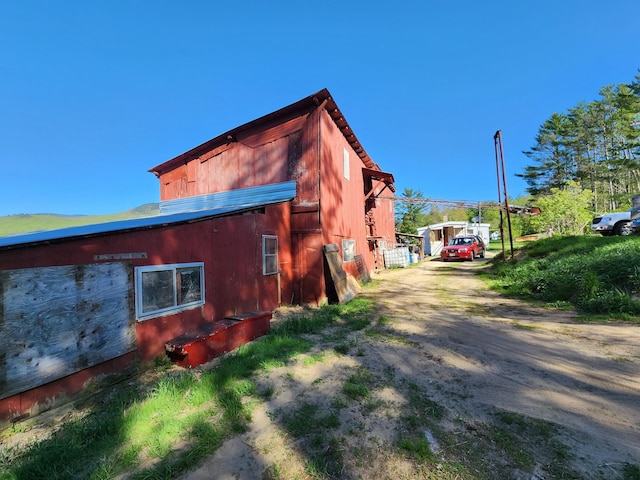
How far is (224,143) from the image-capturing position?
39.4 feet

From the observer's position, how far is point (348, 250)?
41.3 ft

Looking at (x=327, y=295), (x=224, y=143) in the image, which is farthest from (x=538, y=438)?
(x=224, y=143)

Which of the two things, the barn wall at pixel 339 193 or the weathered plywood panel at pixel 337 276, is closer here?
the weathered plywood panel at pixel 337 276

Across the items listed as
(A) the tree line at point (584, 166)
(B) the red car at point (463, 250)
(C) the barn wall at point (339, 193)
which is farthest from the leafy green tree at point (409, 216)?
(C) the barn wall at point (339, 193)

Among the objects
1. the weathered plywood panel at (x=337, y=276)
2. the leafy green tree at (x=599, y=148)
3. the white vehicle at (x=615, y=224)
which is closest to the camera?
the weathered plywood panel at (x=337, y=276)

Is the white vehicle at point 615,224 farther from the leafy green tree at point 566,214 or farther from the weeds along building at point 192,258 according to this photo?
the weeds along building at point 192,258

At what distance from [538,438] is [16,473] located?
4.75 m

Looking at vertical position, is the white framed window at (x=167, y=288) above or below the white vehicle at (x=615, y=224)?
below

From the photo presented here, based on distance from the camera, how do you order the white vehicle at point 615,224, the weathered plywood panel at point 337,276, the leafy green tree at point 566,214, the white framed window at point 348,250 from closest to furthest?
the weathered plywood panel at point 337,276, the white framed window at point 348,250, the white vehicle at point 615,224, the leafy green tree at point 566,214

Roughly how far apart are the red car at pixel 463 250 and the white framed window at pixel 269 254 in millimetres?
18788

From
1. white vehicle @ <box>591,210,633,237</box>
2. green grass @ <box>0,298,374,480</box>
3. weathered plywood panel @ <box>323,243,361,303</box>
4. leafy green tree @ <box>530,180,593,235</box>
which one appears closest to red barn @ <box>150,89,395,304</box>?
weathered plywood panel @ <box>323,243,361,303</box>

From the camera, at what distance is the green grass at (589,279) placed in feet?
22.2

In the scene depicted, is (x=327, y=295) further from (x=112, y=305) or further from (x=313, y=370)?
(x=112, y=305)

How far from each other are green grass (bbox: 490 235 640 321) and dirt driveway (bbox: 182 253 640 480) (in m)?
1.02
